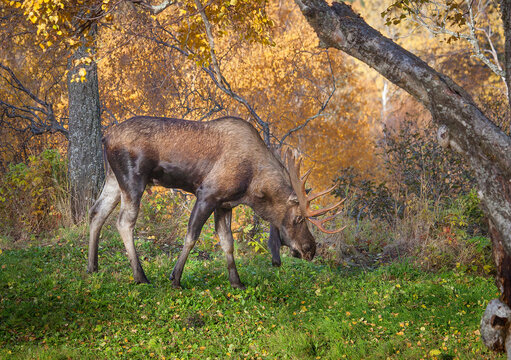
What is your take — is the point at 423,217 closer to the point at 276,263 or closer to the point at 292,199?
the point at 276,263

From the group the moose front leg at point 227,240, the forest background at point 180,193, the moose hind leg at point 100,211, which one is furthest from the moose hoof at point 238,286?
the moose hind leg at point 100,211

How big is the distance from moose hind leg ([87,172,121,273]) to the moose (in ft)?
0.75

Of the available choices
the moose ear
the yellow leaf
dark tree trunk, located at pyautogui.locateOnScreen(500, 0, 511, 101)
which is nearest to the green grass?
the yellow leaf

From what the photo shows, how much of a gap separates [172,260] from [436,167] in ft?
19.8

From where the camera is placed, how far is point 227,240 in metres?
7.29

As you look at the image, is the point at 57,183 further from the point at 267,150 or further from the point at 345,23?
the point at 345,23

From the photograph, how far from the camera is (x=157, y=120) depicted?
7.17m

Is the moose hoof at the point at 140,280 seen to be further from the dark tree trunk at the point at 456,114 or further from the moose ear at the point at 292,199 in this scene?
the dark tree trunk at the point at 456,114

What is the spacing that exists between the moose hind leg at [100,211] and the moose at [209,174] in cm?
23

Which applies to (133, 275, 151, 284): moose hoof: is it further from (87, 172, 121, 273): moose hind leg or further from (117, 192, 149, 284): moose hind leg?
(87, 172, 121, 273): moose hind leg

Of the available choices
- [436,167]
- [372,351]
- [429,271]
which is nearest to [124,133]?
[372,351]

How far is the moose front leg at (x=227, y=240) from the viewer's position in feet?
23.6

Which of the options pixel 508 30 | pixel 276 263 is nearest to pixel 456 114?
pixel 508 30

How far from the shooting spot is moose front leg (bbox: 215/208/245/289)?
23.6 feet
